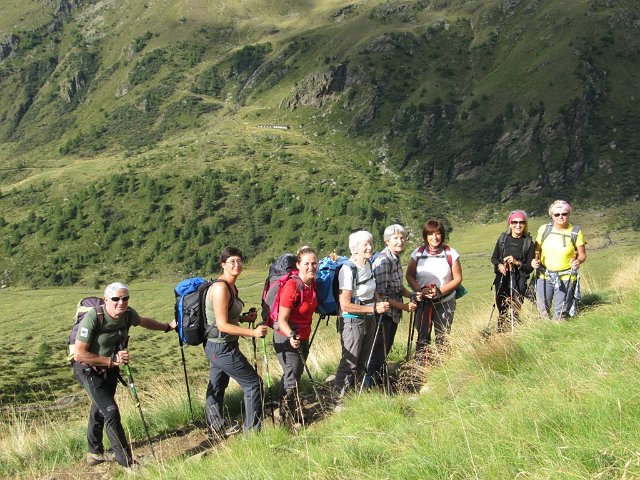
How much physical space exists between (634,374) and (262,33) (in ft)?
636

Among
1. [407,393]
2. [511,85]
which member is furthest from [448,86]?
[407,393]

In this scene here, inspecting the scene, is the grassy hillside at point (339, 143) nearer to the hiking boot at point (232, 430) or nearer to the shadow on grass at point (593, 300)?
the shadow on grass at point (593, 300)

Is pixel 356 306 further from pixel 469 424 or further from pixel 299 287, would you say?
pixel 469 424

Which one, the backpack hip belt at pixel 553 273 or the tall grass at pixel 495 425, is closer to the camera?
→ the tall grass at pixel 495 425

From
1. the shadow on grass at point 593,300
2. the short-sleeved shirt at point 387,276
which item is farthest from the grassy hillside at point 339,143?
the short-sleeved shirt at point 387,276

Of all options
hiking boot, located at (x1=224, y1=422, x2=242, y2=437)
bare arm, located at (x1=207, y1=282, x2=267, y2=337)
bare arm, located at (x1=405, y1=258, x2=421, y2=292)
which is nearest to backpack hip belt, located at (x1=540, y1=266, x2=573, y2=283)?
bare arm, located at (x1=405, y1=258, x2=421, y2=292)

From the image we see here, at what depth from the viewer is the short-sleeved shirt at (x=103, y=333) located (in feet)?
17.4

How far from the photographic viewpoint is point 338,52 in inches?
5531

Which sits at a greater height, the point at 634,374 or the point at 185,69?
the point at 185,69

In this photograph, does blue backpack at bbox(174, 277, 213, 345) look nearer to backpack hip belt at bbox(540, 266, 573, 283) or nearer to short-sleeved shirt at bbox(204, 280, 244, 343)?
short-sleeved shirt at bbox(204, 280, 244, 343)

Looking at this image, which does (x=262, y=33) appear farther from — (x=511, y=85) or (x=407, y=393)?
(x=407, y=393)

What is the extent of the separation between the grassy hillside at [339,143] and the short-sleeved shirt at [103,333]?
238 ft

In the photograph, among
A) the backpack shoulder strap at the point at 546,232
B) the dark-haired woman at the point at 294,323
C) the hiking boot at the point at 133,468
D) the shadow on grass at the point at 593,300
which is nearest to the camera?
the hiking boot at the point at 133,468

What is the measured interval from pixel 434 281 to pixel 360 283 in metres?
1.29
